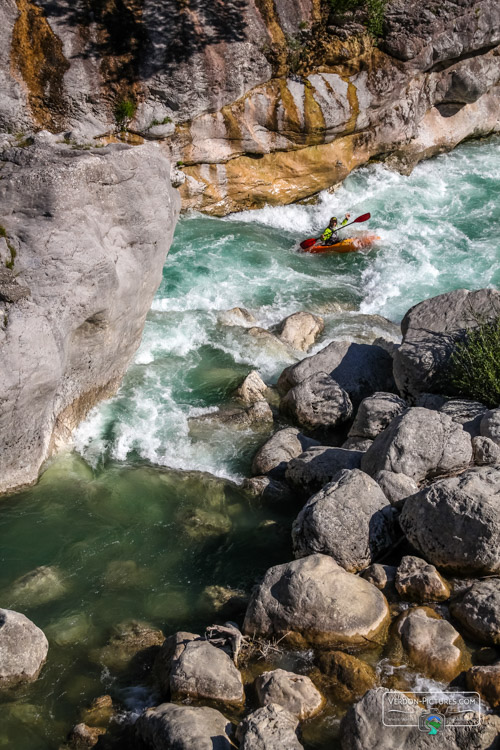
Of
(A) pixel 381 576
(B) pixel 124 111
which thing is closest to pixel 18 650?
(A) pixel 381 576

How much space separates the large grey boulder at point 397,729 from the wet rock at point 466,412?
4.04 m

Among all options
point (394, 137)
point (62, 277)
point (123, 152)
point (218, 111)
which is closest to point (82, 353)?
point (62, 277)

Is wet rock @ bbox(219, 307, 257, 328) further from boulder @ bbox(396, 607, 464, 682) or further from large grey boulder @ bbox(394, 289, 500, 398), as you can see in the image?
boulder @ bbox(396, 607, 464, 682)

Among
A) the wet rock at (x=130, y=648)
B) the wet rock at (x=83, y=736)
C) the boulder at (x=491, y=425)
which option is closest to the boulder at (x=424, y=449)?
the boulder at (x=491, y=425)

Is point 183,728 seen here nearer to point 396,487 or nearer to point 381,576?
point 381,576

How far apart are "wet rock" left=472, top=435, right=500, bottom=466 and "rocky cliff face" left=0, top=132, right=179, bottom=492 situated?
5.28 m

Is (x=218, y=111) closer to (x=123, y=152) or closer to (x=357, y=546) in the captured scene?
(x=123, y=152)

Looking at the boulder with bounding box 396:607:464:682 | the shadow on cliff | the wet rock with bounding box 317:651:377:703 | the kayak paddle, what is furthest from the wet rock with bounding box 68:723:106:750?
the shadow on cliff

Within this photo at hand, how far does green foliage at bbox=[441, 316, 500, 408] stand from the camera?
9.63 meters

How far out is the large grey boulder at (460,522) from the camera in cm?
713

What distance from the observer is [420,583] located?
716 cm

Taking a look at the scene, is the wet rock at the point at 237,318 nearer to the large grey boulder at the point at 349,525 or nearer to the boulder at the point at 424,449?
the boulder at the point at 424,449

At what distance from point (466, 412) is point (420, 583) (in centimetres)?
303

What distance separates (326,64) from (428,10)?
10.5ft
